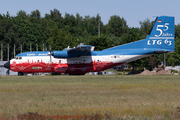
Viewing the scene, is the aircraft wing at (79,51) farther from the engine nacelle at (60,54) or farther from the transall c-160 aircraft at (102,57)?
the engine nacelle at (60,54)

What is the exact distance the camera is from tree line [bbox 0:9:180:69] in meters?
69.6

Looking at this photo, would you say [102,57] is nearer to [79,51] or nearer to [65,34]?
[79,51]

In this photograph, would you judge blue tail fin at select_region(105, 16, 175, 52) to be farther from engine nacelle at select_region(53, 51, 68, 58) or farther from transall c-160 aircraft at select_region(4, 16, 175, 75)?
engine nacelle at select_region(53, 51, 68, 58)

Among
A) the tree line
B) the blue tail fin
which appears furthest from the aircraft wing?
the tree line

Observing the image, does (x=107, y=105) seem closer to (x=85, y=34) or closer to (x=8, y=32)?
(x=8, y=32)

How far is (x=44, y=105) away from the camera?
48.4 feet

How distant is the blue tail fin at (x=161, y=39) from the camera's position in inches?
1539

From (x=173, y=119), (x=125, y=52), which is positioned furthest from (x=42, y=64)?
(x=173, y=119)

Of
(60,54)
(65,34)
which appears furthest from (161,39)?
(65,34)

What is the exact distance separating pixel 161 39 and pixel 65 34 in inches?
2335

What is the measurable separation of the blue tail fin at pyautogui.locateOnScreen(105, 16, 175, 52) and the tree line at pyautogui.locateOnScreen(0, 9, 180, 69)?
2503cm

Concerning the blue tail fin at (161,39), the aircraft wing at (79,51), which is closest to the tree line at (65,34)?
the blue tail fin at (161,39)

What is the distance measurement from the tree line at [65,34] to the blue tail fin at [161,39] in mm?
25029

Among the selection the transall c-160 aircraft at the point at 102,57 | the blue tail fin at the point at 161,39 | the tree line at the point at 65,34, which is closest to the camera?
the transall c-160 aircraft at the point at 102,57
